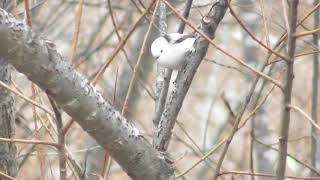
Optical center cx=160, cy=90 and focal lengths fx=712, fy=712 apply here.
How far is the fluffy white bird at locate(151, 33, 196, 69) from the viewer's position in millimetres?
1733

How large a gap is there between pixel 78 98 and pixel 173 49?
23.4 inches

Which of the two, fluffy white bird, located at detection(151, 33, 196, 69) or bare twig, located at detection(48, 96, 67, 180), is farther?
fluffy white bird, located at detection(151, 33, 196, 69)

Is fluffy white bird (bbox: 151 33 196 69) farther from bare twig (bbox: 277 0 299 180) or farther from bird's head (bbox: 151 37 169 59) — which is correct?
bare twig (bbox: 277 0 299 180)

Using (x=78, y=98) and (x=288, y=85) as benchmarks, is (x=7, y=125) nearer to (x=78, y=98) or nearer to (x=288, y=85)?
(x=78, y=98)

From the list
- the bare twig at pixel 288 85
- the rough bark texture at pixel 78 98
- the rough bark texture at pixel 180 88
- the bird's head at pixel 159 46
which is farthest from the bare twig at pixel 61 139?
the bird's head at pixel 159 46

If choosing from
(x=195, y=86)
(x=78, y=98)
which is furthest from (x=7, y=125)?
(x=195, y=86)

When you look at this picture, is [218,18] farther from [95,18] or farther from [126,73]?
[95,18]

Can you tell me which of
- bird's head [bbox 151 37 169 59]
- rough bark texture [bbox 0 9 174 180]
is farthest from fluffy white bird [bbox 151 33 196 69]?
rough bark texture [bbox 0 9 174 180]

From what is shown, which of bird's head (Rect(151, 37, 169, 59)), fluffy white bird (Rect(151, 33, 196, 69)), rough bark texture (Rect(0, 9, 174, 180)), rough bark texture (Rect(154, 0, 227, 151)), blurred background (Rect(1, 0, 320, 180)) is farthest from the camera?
blurred background (Rect(1, 0, 320, 180))

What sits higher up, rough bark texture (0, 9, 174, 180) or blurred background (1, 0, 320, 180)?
blurred background (1, 0, 320, 180)

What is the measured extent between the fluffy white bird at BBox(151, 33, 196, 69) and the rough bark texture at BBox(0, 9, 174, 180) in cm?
35

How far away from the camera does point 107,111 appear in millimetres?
1292

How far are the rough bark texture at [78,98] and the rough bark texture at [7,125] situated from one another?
48 centimetres

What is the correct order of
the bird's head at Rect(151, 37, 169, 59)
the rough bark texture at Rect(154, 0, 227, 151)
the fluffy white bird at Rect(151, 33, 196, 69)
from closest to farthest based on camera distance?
the rough bark texture at Rect(154, 0, 227, 151)
the fluffy white bird at Rect(151, 33, 196, 69)
the bird's head at Rect(151, 37, 169, 59)
